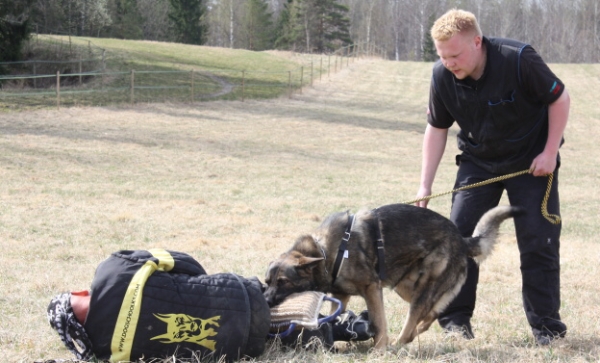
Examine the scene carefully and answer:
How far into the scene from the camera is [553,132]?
4.20 m

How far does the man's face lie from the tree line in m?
27.4

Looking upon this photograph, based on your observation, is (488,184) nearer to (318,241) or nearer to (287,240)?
(318,241)

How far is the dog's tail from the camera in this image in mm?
4488

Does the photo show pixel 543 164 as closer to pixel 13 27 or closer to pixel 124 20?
pixel 13 27

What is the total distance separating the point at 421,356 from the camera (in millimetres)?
3867

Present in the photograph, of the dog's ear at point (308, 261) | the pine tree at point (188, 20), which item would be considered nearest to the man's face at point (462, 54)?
the dog's ear at point (308, 261)

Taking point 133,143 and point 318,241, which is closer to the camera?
point 318,241

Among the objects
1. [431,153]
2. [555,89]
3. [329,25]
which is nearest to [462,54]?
[555,89]

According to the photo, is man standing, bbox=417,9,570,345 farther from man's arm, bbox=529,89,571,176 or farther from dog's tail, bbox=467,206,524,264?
dog's tail, bbox=467,206,524,264

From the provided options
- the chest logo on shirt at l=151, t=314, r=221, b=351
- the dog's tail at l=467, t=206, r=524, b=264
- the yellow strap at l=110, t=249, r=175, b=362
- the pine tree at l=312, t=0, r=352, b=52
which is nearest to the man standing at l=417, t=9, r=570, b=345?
the dog's tail at l=467, t=206, r=524, b=264

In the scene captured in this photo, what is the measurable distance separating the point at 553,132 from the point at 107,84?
93.6 feet

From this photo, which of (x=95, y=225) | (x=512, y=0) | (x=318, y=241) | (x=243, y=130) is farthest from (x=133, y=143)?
(x=512, y=0)

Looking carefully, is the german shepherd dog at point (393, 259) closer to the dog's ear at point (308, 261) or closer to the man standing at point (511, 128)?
the dog's ear at point (308, 261)

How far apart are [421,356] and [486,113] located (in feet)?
5.26
